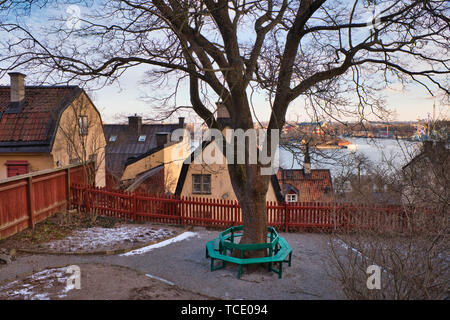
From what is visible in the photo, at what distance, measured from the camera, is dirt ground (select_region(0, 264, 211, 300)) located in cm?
555

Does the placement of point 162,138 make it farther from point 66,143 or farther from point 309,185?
point 309,185

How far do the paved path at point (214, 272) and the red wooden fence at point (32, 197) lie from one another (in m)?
1.86

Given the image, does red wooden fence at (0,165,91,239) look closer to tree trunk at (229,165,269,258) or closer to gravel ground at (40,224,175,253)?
gravel ground at (40,224,175,253)

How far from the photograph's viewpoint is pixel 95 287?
597cm

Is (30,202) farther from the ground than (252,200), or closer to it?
closer to it

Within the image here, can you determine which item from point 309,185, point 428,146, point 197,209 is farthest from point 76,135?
point 309,185

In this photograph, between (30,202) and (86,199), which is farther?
(86,199)

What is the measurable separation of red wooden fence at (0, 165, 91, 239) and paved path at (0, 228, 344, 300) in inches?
73.0

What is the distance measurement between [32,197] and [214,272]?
663 centimetres

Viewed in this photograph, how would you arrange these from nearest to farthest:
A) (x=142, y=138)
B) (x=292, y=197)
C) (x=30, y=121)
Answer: (x=30, y=121) → (x=292, y=197) → (x=142, y=138)

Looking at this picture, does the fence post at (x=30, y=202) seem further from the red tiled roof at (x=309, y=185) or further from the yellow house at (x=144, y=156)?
the red tiled roof at (x=309, y=185)

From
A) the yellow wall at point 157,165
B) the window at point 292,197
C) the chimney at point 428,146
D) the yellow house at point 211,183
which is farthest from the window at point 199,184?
the window at point 292,197

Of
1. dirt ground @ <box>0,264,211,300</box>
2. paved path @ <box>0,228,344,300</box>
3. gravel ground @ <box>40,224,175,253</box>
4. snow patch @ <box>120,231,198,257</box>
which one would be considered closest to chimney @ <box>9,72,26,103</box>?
gravel ground @ <box>40,224,175,253</box>
